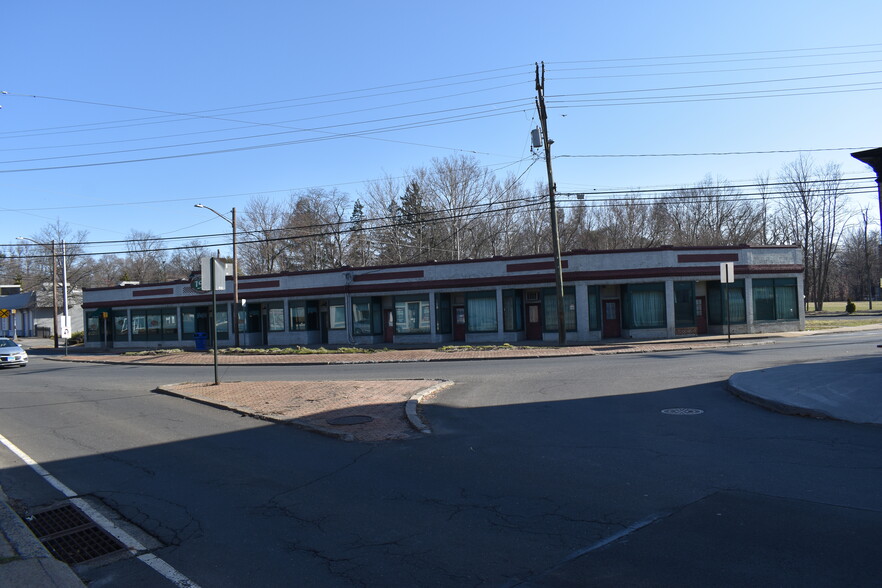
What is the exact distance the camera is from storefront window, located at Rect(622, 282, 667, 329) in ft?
101

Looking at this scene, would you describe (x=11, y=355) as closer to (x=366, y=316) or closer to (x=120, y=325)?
(x=120, y=325)

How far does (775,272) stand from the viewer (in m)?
31.5

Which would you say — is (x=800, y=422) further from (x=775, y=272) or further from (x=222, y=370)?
(x=775, y=272)

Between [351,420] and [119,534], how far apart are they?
5285 millimetres

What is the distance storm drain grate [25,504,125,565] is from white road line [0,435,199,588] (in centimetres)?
7

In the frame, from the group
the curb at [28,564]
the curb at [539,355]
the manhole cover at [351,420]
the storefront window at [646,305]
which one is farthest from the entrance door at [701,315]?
the curb at [28,564]

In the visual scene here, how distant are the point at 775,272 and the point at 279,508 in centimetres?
3169

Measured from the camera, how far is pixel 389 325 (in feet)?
117

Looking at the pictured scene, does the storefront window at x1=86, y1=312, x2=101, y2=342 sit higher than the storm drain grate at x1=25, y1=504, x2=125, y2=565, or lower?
higher

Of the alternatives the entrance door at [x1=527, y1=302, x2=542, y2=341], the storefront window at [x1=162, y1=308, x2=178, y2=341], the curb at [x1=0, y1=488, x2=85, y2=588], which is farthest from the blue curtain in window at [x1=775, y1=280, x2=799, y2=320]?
the storefront window at [x1=162, y1=308, x2=178, y2=341]

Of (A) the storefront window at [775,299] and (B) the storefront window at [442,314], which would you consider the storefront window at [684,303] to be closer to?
(A) the storefront window at [775,299]

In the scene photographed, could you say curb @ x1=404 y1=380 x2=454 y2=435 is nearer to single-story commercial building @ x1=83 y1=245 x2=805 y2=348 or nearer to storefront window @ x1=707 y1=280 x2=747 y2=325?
single-story commercial building @ x1=83 y1=245 x2=805 y2=348

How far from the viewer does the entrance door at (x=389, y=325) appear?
3562cm

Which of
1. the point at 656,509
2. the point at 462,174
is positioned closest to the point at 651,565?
the point at 656,509
